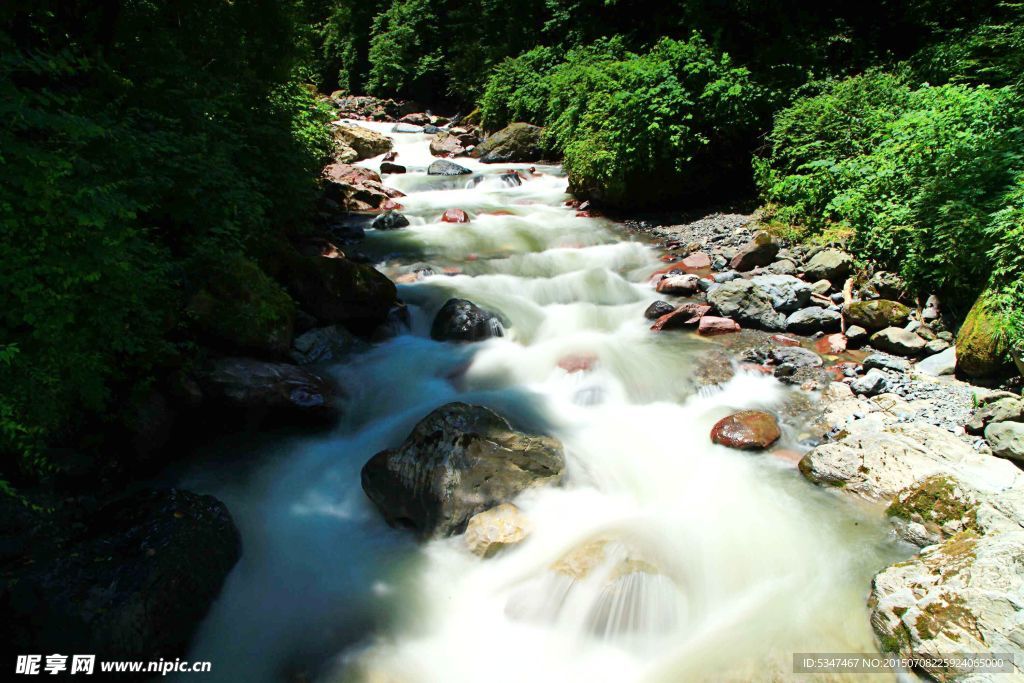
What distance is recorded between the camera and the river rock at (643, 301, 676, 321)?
8.59m

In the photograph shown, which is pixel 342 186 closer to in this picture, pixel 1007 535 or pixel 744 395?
pixel 744 395

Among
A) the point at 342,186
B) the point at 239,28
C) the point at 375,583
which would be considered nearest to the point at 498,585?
the point at 375,583

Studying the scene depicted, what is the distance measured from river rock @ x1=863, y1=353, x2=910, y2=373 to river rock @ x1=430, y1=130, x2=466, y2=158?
53.1 ft

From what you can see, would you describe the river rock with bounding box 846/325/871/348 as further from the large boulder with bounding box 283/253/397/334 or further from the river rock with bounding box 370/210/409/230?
the river rock with bounding box 370/210/409/230

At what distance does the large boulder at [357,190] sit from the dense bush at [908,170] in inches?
347

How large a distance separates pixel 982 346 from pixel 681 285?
4.07m

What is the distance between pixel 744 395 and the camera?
6.65 meters

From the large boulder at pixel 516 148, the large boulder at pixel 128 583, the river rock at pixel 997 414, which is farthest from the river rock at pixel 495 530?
the large boulder at pixel 516 148

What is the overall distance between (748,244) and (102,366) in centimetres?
923

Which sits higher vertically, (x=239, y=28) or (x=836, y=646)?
(x=239, y=28)

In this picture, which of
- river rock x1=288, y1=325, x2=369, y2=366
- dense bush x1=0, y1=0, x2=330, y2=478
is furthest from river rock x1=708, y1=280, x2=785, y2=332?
dense bush x1=0, y1=0, x2=330, y2=478

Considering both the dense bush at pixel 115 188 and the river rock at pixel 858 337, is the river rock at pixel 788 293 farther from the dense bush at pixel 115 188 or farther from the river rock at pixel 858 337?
the dense bush at pixel 115 188

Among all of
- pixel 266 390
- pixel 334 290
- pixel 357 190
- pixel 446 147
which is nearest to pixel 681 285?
pixel 334 290

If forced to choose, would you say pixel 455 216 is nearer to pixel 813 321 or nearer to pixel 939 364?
pixel 813 321
